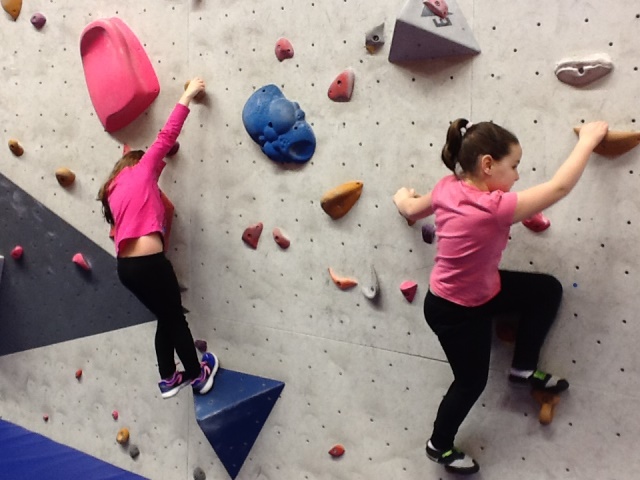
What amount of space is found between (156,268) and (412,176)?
91cm

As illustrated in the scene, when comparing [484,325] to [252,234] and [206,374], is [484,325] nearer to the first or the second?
[252,234]

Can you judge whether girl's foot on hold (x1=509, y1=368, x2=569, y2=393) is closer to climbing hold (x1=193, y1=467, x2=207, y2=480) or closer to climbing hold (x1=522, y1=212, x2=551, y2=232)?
climbing hold (x1=522, y1=212, x2=551, y2=232)

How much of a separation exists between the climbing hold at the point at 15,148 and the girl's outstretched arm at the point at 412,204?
1.78 m

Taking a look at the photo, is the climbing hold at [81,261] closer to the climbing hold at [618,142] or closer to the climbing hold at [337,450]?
the climbing hold at [337,450]

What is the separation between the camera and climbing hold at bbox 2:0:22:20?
2.57 m

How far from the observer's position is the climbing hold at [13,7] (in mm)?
2574

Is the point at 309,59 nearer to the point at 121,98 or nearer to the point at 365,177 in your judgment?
the point at 365,177

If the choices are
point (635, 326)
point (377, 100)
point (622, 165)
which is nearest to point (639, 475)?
point (635, 326)

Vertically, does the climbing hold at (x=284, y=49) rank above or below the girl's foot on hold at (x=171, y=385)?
above

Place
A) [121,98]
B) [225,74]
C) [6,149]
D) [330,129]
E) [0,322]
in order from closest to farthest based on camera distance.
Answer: [330,129] < [225,74] < [121,98] < [6,149] < [0,322]

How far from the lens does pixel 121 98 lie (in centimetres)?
230

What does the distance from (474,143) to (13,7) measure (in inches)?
82.9

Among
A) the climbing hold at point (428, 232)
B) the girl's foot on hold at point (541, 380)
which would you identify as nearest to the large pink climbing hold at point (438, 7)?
the climbing hold at point (428, 232)

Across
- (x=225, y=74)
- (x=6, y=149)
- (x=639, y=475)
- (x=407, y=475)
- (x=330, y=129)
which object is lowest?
(x=407, y=475)
